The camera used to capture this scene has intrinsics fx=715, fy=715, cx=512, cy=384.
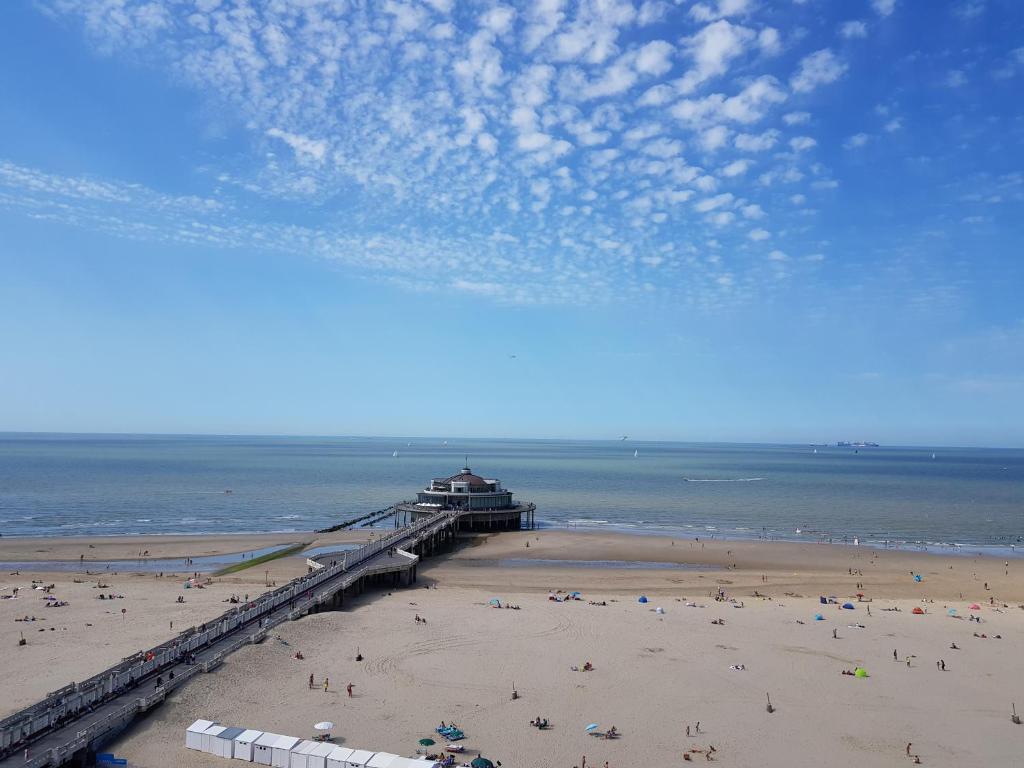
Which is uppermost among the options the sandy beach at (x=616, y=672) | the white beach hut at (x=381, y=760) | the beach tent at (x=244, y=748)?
the white beach hut at (x=381, y=760)

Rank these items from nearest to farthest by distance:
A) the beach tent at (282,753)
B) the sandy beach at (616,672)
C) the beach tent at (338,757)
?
the beach tent at (338,757) → the beach tent at (282,753) → the sandy beach at (616,672)

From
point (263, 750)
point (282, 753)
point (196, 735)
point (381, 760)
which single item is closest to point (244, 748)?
point (263, 750)

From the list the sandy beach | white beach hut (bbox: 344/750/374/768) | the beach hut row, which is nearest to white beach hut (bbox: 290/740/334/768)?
the beach hut row

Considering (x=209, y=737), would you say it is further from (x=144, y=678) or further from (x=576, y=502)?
(x=576, y=502)

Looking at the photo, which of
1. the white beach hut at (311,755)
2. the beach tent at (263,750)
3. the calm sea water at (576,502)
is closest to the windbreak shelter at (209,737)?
the beach tent at (263,750)

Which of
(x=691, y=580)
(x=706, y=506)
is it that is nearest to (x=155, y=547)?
(x=691, y=580)

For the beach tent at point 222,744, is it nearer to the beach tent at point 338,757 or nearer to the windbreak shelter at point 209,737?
the windbreak shelter at point 209,737

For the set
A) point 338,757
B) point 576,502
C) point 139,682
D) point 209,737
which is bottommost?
point 576,502

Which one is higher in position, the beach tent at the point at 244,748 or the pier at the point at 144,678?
the pier at the point at 144,678
